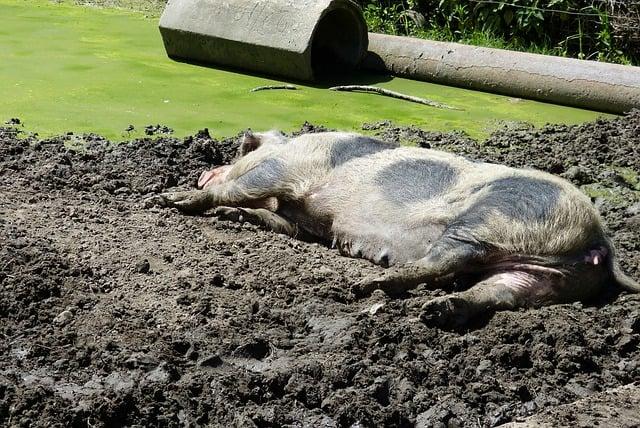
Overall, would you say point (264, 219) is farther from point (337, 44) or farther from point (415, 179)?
point (337, 44)

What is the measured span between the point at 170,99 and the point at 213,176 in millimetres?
2547

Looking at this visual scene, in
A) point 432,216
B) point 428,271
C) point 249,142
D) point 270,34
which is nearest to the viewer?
point 428,271

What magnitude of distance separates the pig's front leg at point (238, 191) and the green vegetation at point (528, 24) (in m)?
5.70

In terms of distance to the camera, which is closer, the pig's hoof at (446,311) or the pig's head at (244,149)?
the pig's hoof at (446,311)

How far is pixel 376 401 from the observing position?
3.58 metres

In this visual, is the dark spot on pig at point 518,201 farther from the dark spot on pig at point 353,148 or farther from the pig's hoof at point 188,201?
the pig's hoof at point 188,201

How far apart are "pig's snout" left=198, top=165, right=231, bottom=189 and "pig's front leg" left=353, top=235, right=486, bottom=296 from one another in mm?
1702

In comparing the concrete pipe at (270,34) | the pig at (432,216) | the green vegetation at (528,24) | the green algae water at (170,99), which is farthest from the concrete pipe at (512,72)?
the pig at (432,216)

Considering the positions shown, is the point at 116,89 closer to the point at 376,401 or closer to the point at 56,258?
the point at 56,258

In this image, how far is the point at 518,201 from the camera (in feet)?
15.0

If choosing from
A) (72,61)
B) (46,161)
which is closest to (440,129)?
(46,161)

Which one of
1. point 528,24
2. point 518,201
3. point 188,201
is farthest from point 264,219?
point 528,24

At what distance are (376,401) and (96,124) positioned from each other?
4.44 meters

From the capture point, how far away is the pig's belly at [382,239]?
4824 mm
